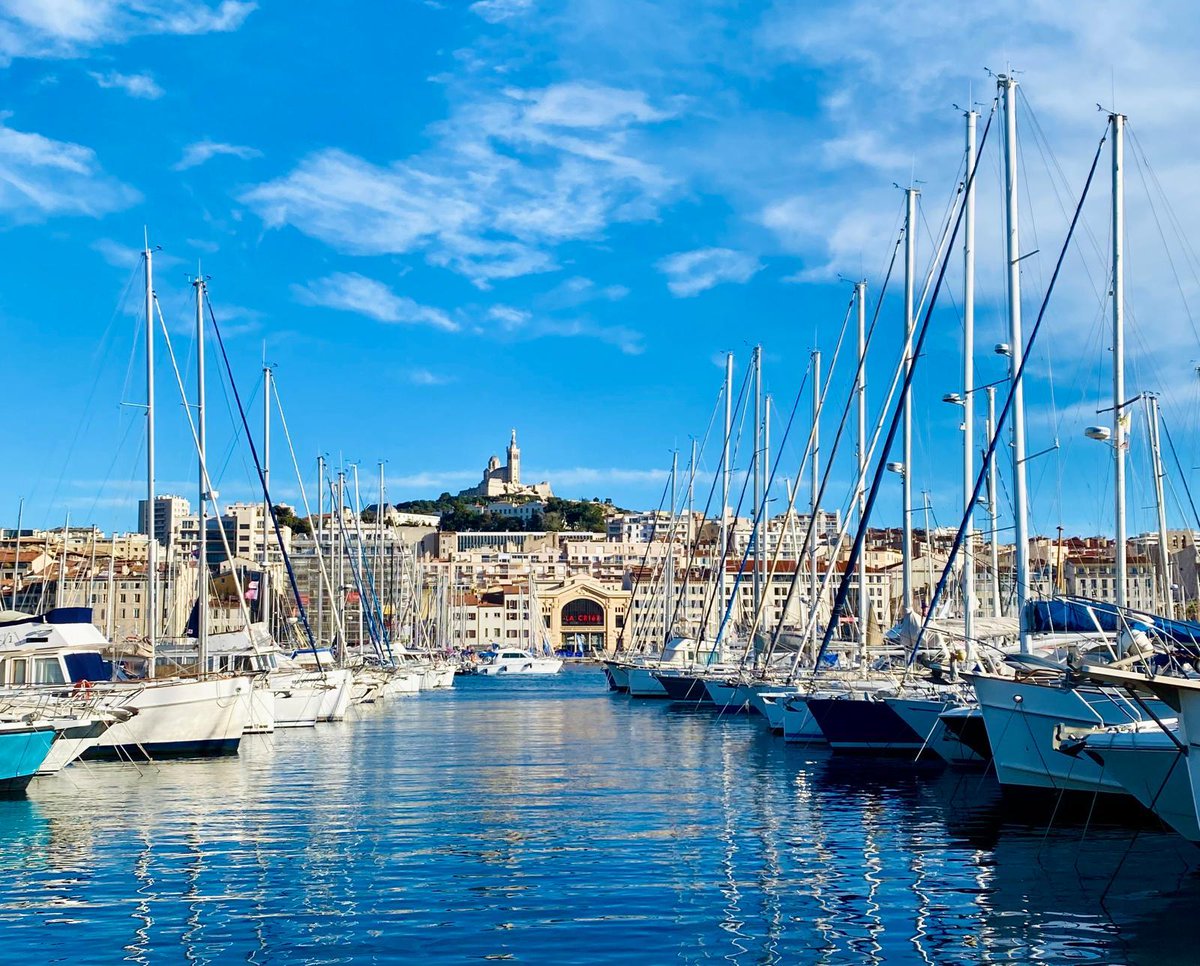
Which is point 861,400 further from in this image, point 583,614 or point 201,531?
point 583,614

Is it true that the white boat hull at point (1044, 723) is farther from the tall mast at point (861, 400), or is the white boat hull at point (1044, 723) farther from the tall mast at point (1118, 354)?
the tall mast at point (861, 400)

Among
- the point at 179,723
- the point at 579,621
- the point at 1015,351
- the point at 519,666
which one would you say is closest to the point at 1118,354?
the point at 1015,351

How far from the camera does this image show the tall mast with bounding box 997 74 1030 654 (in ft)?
82.5

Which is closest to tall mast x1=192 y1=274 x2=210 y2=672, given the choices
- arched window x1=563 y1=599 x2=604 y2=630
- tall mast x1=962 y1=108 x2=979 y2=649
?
tall mast x1=962 y1=108 x2=979 y2=649

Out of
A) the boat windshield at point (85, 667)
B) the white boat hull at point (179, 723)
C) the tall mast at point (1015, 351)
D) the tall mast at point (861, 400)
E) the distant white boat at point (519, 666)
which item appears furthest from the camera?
the distant white boat at point (519, 666)

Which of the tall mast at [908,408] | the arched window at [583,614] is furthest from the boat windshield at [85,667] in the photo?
the arched window at [583,614]

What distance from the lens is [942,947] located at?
13742 mm

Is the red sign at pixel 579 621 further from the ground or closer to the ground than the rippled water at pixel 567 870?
further from the ground

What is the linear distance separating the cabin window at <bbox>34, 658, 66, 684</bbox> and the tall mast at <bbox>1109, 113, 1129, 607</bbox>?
20512 mm

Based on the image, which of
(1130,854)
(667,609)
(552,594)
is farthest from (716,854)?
(552,594)

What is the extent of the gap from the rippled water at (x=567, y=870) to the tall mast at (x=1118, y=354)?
4.69m

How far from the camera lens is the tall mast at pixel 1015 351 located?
25.1 metres

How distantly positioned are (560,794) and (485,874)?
8.93 m

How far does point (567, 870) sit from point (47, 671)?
663 inches
